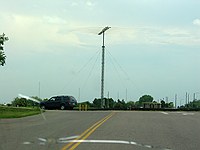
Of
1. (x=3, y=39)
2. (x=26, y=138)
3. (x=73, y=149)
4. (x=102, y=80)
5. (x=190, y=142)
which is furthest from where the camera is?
(x=102, y=80)

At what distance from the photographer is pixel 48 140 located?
14.6m

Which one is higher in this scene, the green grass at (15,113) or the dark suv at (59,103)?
the dark suv at (59,103)

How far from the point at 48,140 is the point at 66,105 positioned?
114 ft

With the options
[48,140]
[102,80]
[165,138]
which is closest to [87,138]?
[48,140]

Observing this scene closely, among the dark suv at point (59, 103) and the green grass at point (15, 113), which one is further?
the dark suv at point (59, 103)

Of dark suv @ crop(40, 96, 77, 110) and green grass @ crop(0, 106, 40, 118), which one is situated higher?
dark suv @ crop(40, 96, 77, 110)

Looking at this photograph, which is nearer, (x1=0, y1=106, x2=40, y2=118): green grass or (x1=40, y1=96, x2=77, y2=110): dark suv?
(x1=0, y1=106, x2=40, y2=118): green grass

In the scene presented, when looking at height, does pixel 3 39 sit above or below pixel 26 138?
above

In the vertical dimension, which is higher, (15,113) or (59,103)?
(59,103)

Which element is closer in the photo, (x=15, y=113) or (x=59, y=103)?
(x=15, y=113)

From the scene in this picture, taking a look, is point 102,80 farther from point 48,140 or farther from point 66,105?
point 48,140

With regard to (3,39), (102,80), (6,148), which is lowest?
(6,148)

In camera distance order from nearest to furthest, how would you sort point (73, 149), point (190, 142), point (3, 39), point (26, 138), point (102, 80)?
point (73, 149) → point (190, 142) → point (26, 138) → point (3, 39) → point (102, 80)

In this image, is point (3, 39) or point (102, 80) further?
point (102, 80)
